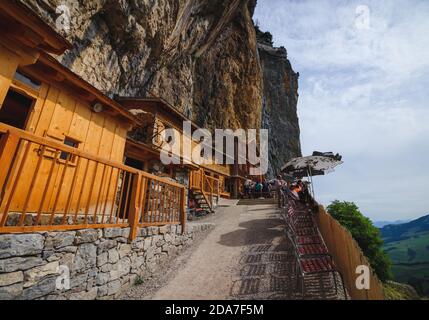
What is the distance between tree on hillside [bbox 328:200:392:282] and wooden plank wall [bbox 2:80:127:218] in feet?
86.7

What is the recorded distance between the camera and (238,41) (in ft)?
115

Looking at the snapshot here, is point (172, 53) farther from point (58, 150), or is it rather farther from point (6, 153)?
point (6, 153)

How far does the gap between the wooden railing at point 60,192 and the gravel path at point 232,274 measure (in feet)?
4.65

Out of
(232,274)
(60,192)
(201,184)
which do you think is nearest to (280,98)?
(201,184)

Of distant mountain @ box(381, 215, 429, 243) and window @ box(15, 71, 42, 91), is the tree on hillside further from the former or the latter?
distant mountain @ box(381, 215, 429, 243)

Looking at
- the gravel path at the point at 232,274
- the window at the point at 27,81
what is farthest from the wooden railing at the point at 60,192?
the window at the point at 27,81

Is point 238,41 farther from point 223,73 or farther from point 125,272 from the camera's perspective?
point 125,272

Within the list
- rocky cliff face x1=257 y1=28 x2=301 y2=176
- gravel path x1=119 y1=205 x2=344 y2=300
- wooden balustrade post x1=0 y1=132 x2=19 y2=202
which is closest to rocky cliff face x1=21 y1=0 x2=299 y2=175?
rocky cliff face x1=257 y1=28 x2=301 y2=176

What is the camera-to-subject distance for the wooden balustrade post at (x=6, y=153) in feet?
9.51

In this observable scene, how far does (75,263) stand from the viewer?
382 cm

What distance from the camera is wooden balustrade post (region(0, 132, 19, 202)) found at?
2.90 m

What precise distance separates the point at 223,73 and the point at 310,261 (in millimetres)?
30481

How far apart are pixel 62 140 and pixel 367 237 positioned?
29.6m

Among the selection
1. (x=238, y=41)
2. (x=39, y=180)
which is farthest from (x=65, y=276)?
(x=238, y=41)
